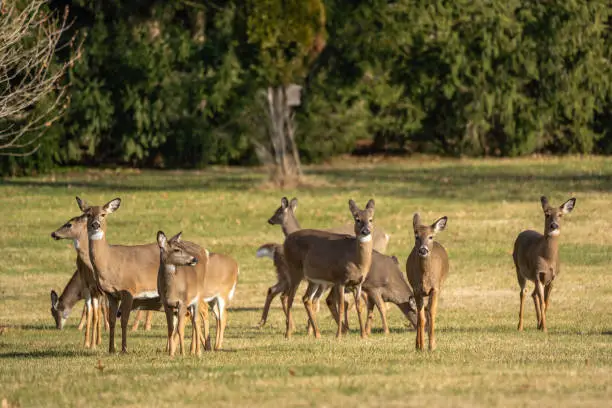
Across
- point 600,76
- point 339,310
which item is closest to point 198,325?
point 339,310

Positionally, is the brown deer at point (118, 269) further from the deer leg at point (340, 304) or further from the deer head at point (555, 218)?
the deer head at point (555, 218)

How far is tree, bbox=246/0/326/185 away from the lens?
3325 cm

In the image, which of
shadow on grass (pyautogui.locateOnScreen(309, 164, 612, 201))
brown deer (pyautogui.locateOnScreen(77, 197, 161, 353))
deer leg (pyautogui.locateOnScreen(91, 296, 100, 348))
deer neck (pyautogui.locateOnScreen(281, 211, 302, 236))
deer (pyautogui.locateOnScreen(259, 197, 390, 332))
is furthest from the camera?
shadow on grass (pyautogui.locateOnScreen(309, 164, 612, 201))

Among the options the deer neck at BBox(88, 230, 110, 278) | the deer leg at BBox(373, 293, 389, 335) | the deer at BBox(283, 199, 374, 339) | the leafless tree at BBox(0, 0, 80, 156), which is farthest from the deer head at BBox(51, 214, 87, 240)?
the deer leg at BBox(373, 293, 389, 335)

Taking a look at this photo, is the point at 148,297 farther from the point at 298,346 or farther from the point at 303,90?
the point at 303,90

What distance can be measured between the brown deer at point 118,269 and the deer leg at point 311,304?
2181 millimetres

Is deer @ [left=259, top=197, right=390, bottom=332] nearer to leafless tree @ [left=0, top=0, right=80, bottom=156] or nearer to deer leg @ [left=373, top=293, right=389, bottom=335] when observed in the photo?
deer leg @ [left=373, top=293, right=389, bottom=335]

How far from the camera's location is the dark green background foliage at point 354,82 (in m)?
38.9

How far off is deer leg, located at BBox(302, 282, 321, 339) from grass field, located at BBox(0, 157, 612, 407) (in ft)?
1.58

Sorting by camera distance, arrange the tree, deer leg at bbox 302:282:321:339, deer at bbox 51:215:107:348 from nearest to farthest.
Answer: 1. deer at bbox 51:215:107:348
2. deer leg at bbox 302:282:321:339
3. the tree

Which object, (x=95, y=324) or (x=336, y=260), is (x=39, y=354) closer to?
(x=95, y=324)

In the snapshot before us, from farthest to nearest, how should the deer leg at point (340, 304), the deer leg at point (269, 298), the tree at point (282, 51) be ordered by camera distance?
the tree at point (282, 51)
the deer leg at point (269, 298)
the deer leg at point (340, 304)

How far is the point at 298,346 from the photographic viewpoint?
1485cm

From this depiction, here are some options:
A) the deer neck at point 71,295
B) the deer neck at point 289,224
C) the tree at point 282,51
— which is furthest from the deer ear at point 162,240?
the tree at point 282,51
